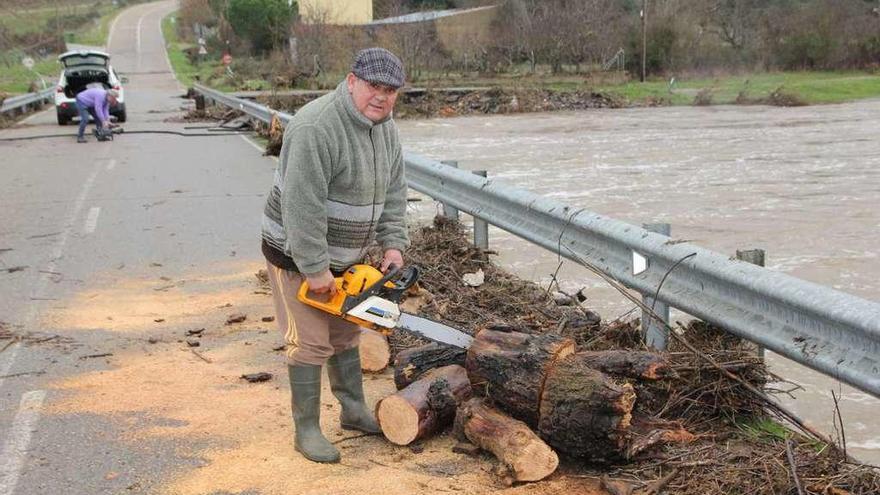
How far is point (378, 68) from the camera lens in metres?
4.09

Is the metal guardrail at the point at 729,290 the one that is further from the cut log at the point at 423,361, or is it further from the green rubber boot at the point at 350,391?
the green rubber boot at the point at 350,391

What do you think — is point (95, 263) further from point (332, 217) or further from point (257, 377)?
point (332, 217)

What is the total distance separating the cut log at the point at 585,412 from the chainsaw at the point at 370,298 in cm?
71

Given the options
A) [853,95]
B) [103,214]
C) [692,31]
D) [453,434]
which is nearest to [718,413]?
[453,434]

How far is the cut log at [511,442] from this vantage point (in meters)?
4.01

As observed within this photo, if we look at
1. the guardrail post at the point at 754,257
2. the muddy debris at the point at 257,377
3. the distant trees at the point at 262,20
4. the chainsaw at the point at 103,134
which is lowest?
the muddy debris at the point at 257,377

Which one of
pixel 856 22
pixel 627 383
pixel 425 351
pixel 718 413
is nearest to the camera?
pixel 627 383

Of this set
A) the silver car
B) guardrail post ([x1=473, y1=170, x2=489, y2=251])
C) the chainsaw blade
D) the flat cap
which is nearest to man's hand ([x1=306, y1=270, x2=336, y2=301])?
the chainsaw blade

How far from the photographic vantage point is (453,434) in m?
4.57

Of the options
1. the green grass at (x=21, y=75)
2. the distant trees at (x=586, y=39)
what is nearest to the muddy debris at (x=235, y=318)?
the green grass at (x=21, y=75)

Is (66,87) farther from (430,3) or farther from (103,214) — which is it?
(430,3)

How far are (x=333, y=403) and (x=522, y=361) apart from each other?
137 cm

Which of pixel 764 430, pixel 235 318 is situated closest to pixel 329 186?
pixel 764 430

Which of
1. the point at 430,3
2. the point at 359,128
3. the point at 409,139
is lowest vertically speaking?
the point at 409,139
